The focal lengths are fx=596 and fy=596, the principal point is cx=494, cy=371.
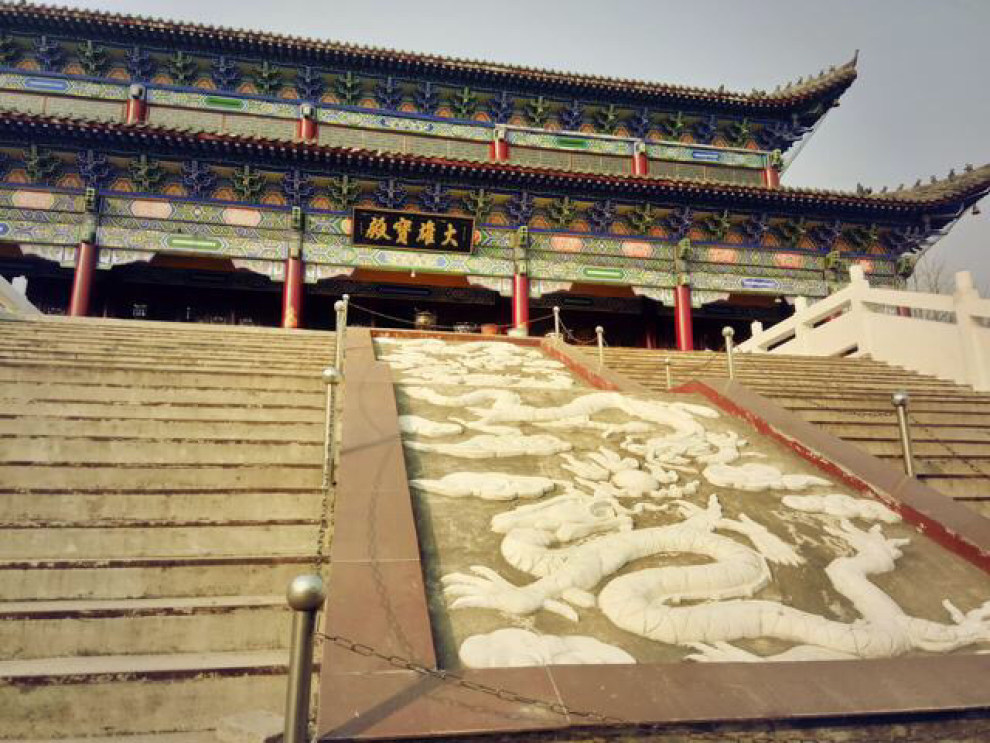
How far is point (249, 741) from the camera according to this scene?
81.8 inches

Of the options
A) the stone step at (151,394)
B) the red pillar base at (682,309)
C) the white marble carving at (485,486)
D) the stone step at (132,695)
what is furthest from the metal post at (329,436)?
the red pillar base at (682,309)

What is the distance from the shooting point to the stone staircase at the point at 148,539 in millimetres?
2289

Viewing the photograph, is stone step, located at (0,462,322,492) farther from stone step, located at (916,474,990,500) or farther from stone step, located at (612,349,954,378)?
stone step, located at (612,349,954,378)

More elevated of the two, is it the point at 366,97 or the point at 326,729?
the point at 366,97

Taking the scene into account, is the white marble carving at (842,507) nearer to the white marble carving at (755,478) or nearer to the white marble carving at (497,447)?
the white marble carving at (755,478)

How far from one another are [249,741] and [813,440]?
15.1 ft

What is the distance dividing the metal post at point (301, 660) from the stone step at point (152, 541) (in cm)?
163

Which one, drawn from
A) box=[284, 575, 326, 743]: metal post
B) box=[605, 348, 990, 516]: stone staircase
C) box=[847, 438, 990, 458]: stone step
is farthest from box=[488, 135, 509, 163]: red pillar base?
box=[284, 575, 326, 743]: metal post

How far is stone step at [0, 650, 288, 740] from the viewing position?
2.22 meters

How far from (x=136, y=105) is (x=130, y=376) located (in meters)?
12.3

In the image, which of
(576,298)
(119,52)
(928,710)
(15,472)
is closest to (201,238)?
(119,52)

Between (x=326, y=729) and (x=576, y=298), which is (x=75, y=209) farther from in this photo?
(x=326, y=729)

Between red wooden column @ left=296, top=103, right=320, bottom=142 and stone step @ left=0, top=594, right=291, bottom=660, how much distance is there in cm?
1452

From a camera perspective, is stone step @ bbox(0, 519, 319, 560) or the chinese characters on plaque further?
the chinese characters on plaque
